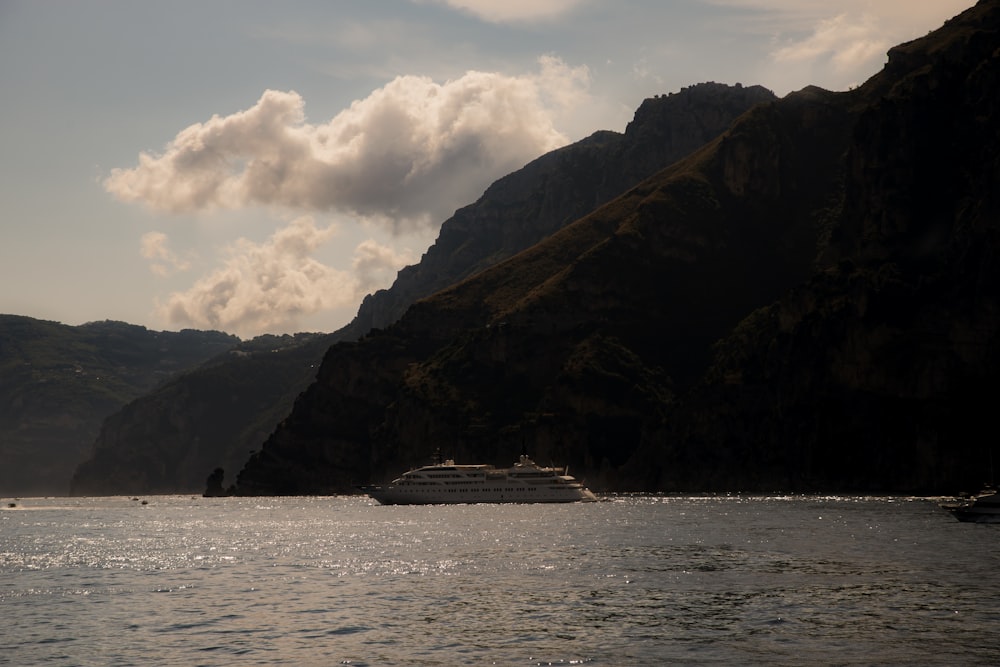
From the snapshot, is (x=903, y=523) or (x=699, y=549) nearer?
(x=699, y=549)

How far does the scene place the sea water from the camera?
2751 inches

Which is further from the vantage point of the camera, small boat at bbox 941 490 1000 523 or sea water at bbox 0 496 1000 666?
small boat at bbox 941 490 1000 523

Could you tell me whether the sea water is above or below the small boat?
below

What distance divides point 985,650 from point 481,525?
12847 cm

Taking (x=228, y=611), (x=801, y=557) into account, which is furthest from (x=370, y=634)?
(x=801, y=557)

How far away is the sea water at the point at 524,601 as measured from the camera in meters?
69.9

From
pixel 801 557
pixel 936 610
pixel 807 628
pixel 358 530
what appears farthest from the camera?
pixel 358 530

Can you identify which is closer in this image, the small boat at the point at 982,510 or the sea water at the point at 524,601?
the sea water at the point at 524,601

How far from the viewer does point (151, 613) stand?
90.2 metres

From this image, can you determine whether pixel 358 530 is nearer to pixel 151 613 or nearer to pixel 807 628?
pixel 151 613

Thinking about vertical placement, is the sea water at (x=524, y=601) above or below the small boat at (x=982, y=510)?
below

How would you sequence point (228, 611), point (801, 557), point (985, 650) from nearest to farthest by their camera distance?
point (985, 650), point (228, 611), point (801, 557)

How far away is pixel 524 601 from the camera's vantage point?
91062 mm

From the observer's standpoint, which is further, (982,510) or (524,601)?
(982,510)
